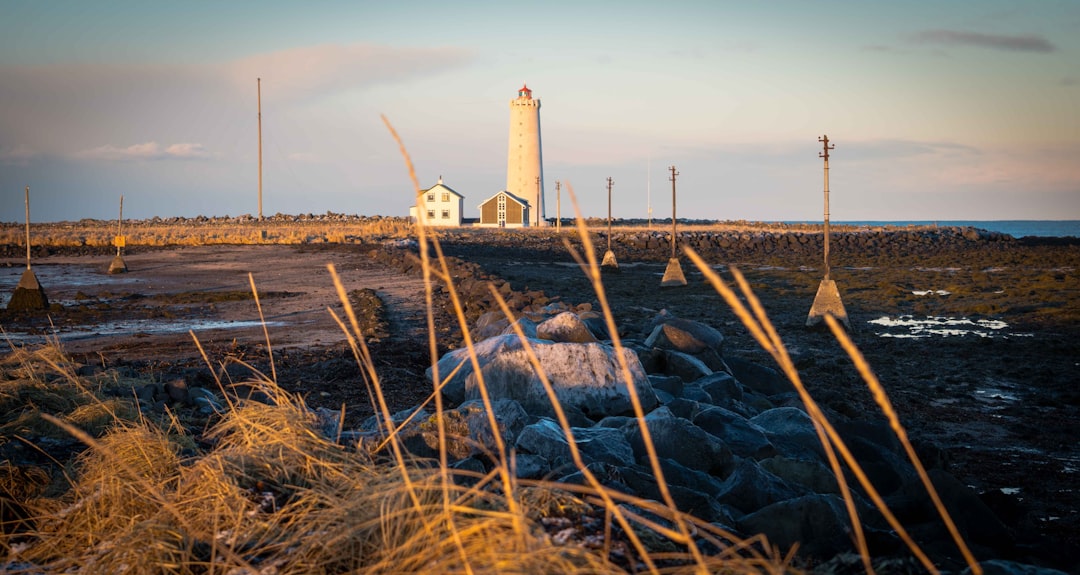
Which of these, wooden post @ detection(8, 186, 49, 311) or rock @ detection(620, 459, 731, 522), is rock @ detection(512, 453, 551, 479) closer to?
rock @ detection(620, 459, 731, 522)

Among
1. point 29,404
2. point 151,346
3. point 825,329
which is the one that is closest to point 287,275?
point 151,346

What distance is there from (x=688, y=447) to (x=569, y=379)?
201 centimetres

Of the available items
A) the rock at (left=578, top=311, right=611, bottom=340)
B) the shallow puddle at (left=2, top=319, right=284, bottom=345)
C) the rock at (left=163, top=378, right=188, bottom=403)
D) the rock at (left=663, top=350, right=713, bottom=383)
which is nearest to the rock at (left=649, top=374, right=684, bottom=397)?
the rock at (left=663, top=350, right=713, bottom=383)

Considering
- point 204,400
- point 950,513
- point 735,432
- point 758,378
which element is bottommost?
point 950,513

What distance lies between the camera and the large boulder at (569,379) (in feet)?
24.1

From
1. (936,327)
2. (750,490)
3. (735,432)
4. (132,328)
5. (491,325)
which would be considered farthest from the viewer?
(936,327)

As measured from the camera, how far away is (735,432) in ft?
21.4

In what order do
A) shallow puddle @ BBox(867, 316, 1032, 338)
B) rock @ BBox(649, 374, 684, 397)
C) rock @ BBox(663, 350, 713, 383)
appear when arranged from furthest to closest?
shallow puddle @ BBox(867, 316, 1032, 338) → rock @ BBox(663, 350, 713, 383) → rock @ BBox(649, 374, 684, 397)

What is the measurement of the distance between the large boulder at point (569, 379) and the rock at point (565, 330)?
51.2 inches

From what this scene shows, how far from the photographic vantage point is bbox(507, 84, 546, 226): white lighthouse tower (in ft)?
209

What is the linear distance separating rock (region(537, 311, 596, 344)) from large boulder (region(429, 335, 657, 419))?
4.27 feet

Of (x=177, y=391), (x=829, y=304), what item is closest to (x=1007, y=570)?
(x=177, y=391)

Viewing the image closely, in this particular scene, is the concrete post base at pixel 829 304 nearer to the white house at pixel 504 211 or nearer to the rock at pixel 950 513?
the rock at pixel 950 513

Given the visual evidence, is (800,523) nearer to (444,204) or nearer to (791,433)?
(791,433)
